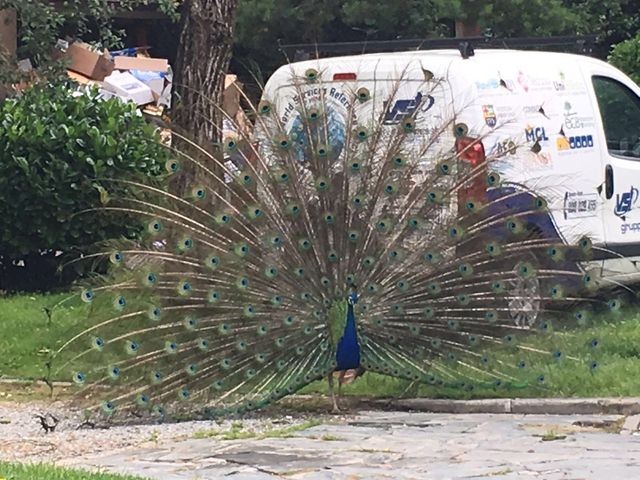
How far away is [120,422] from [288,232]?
1615 mm

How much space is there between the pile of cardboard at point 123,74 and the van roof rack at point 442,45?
7.90 metres

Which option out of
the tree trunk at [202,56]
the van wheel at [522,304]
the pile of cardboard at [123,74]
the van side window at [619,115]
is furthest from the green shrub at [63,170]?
the pile of cardboard at [123,74]

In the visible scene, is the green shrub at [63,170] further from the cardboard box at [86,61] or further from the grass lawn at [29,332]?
the cardboard box at [86,61]

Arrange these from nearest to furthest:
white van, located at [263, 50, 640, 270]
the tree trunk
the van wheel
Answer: the van wheel → white van, located at [263, 50, 640, 270] → the tree trunk

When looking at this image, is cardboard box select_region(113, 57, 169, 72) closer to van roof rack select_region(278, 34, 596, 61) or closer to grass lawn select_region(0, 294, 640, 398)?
van roof rack select_region(278, 34, 596, 61)

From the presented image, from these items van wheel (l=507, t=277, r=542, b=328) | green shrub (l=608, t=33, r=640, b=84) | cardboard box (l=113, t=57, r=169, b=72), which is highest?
cardboard box (l=113, t=57, r=169, b=72)

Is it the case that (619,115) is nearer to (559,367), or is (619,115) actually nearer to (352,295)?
(559,367)

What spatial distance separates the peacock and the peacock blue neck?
1cm

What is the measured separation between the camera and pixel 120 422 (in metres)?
8.13

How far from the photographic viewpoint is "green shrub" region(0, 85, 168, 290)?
12648mm

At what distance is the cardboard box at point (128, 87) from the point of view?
766 inches

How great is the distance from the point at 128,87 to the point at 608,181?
10664 millimetres

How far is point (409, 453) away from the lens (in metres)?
6.95

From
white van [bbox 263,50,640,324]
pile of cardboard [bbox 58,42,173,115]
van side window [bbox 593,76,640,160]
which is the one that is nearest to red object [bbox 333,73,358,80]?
white van [bbox 263,50,640,324]
